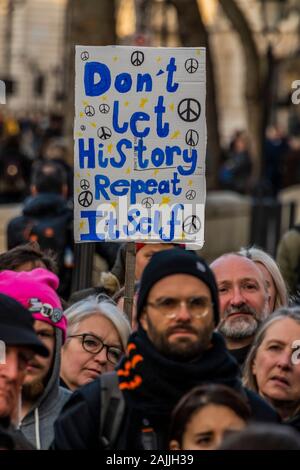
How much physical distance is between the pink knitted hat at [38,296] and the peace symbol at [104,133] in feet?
4.22

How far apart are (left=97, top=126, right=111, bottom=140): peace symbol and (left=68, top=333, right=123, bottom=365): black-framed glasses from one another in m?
1.23

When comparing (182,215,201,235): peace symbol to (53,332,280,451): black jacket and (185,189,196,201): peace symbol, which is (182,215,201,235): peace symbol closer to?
(185,189,196,201): peace symbol

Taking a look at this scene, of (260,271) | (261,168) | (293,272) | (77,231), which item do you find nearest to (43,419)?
(77,231)

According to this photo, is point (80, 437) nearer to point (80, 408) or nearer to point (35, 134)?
point (80, 408)

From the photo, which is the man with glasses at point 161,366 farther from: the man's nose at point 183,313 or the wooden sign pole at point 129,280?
the wooden sign pole at point 129,280

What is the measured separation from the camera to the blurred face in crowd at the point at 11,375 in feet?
18.4

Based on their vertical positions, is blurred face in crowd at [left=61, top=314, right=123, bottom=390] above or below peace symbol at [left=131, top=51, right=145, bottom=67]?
below

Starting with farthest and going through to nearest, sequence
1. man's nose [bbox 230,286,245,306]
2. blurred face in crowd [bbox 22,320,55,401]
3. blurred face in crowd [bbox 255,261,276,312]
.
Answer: blurred face in crowd [bbox 255,261,276,312], man's nose [bbox 230,286,245,306], blurred face in crowd [bbox 22,320,55,401]

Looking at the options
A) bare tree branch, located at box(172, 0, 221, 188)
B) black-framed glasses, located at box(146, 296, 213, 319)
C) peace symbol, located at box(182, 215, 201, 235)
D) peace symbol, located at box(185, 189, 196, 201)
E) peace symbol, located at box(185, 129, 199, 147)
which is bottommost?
black-framed glasses, located at box(146, 296, 213, 319)

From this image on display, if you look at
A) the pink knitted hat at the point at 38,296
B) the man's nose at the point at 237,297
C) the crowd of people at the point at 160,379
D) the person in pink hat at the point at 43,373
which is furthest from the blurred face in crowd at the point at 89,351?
the man's nose at the point at 237,297

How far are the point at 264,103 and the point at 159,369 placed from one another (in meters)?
23.6

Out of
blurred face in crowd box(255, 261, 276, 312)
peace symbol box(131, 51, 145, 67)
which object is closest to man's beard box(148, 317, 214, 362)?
peace symbol box(131, 51, 145, 67)

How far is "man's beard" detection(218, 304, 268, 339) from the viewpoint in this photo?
834 cm

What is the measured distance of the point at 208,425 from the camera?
5406mm
